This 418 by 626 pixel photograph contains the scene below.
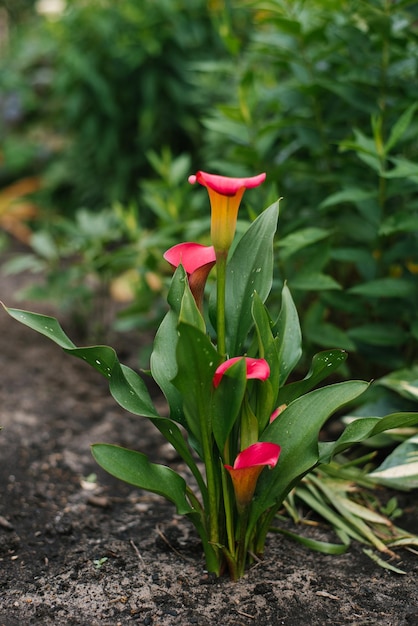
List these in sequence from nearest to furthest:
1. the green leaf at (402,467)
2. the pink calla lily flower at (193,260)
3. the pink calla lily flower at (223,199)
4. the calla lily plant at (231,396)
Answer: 1. the pink calla lily flower at (223,199)
2. the calla lily plant at (231,396)
3. the pink calla lily flower at (193,260)
4. the green leaf at (402,467)

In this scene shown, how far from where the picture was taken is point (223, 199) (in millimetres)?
1513

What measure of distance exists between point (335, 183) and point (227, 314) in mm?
1208

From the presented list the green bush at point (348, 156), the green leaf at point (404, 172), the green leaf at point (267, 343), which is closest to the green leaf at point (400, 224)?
the green bush at point (348, 156)

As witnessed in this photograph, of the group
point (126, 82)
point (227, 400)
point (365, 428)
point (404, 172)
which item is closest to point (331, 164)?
point (404, 172)

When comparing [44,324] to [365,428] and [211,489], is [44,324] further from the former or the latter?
[365,428]

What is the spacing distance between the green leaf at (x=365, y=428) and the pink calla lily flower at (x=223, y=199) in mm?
517

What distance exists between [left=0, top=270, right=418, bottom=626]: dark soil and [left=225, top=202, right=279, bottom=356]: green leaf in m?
0.59

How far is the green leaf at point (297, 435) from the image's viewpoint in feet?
5.33

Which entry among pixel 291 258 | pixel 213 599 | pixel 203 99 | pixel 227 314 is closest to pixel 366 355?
pixel 291 258

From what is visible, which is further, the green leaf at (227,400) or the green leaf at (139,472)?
the green leaf at (139,472)

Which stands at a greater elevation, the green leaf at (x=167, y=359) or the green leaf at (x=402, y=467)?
the green leaf at (x=167, y=359)

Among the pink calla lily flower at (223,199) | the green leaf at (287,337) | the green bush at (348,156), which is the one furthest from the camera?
the green bush at (348,156)

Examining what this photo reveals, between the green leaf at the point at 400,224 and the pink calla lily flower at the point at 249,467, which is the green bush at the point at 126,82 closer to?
the green leaf at the point at 400,224

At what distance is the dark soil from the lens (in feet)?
5.48
